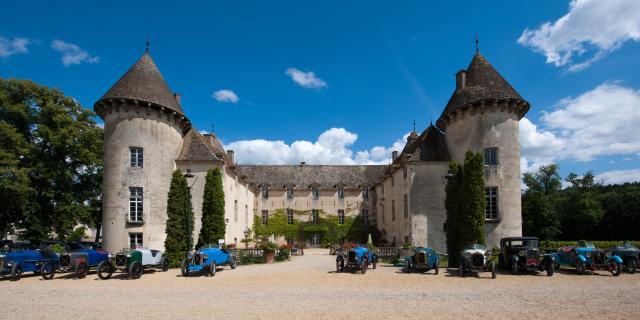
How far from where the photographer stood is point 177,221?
2203 centimetres

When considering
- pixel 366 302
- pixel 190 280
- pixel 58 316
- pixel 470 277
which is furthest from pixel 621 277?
pixel 58 316

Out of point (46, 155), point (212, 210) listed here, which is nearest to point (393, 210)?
point (212, 210)

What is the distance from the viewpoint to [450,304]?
10164 millimetres

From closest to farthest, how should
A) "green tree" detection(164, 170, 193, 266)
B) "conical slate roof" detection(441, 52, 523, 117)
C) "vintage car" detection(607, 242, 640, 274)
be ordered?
1. "vintage car" detection(607, 242, 640, 274)
2. "green tree" detection(164, 170, 193, 266)
3. "conical slate roof" detection(441, 52, 523, 117)

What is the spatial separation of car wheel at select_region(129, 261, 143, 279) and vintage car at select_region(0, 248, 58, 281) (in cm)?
382

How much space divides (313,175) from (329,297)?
35150 millimetres

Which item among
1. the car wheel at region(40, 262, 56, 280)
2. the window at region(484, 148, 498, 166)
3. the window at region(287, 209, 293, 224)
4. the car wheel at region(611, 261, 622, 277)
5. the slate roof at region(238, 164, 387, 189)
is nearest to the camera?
the car wheel at region(611, 261, 622, 277)

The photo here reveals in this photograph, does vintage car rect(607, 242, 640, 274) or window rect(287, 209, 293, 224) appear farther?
window rect(287, 209, 293, 224)

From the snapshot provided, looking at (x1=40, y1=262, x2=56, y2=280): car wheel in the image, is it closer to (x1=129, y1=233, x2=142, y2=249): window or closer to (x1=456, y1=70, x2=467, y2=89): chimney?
(x1=129, y1=233, x2=142, y2=249): window

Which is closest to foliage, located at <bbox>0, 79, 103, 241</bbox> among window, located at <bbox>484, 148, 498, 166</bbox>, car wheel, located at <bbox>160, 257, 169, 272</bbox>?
car wheel, located at <bbox>160, 257, 169, 272</bbox>

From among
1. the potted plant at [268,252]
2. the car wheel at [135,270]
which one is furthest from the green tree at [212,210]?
the car wheel at [135,270]

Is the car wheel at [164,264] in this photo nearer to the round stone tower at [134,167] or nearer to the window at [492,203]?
the round stone tower at [134,167]

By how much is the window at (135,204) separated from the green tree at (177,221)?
383cm

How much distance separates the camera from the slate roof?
149ft
